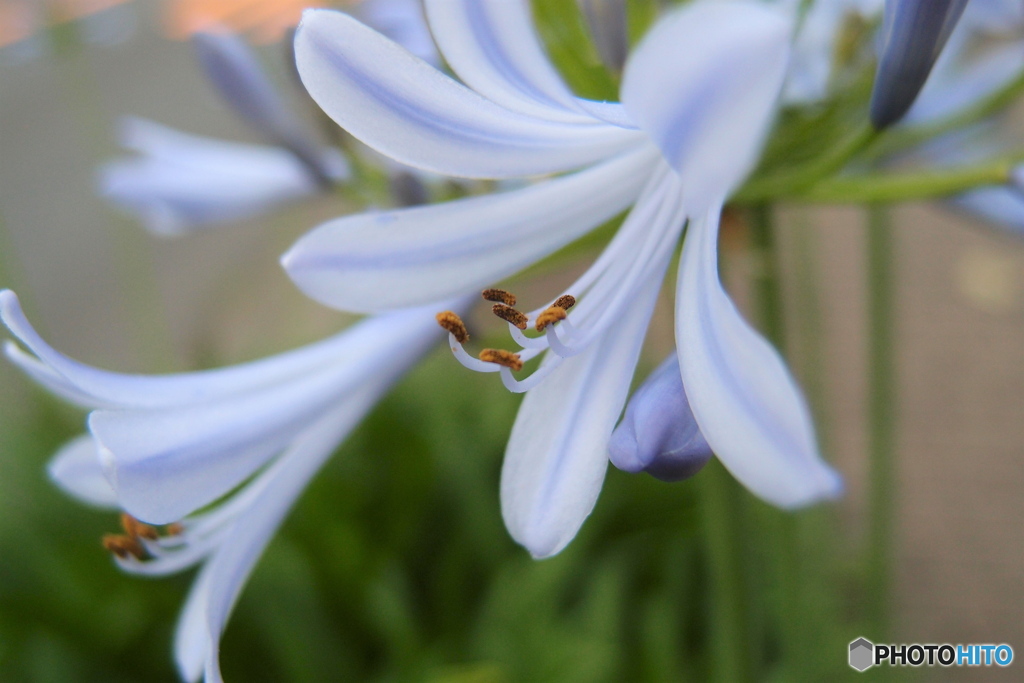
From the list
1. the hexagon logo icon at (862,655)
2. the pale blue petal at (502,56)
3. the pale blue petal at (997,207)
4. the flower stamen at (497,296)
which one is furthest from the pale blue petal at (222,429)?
the hexagon logo icon at (862,655)

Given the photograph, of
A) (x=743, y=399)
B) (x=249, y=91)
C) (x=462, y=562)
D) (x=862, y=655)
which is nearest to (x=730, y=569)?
(x=862, y=655)

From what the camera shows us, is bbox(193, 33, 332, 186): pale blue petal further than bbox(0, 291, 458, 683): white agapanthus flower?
Yes

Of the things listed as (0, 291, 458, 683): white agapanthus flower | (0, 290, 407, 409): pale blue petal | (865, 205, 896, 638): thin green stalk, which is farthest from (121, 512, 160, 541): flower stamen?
(865, 205, 896, 638): thin green stalk

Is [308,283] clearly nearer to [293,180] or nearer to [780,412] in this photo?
[780,412]

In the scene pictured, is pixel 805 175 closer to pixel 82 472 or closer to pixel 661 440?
pixel 661 440

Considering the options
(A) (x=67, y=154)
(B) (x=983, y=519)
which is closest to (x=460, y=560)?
(B) (x=983, y=519)

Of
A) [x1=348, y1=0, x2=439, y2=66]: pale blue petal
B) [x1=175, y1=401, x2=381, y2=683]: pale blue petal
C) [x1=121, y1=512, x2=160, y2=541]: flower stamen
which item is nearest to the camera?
[x1=175, y1=401, x2=381, y2=683]: pale blue petal

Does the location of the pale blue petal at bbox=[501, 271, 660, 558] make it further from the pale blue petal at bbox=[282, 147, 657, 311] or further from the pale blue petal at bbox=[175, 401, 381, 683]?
the pale blue petal at bbox=[175, 401, 381, 683]
